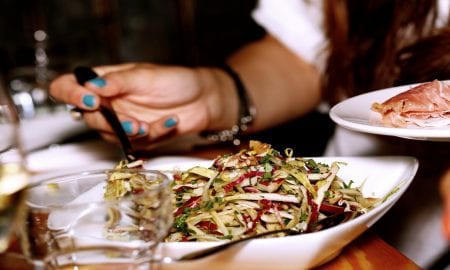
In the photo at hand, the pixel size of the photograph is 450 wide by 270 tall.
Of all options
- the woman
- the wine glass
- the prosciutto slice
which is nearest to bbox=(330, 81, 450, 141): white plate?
the prosciutto slice

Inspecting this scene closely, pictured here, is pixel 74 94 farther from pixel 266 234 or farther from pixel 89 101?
pixel 266 234

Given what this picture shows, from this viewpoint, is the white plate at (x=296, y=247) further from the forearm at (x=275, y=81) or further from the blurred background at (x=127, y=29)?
the blurred background at (x=127, y=29)

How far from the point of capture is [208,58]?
477 centimetres

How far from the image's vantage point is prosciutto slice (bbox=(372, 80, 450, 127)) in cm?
81

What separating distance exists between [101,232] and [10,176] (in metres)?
0.12

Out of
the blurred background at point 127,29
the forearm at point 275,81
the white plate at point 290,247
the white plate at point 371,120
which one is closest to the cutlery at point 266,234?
the white plate at point 290,247

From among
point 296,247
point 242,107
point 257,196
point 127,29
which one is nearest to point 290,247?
point 296,247

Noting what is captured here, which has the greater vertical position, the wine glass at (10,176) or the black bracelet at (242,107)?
the wine glass at (10,176)

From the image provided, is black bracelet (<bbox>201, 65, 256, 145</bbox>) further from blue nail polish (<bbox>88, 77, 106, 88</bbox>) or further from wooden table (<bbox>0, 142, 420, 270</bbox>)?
wooden table (<bbox>0, 142, 420, 270</bbox>)

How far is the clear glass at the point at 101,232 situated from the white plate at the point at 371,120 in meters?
A: 0.28

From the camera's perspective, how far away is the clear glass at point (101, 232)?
1.87ft

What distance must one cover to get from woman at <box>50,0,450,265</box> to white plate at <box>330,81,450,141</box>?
0.26 m

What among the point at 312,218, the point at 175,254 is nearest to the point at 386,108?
the point at 312,218

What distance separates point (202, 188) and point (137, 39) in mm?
4170
